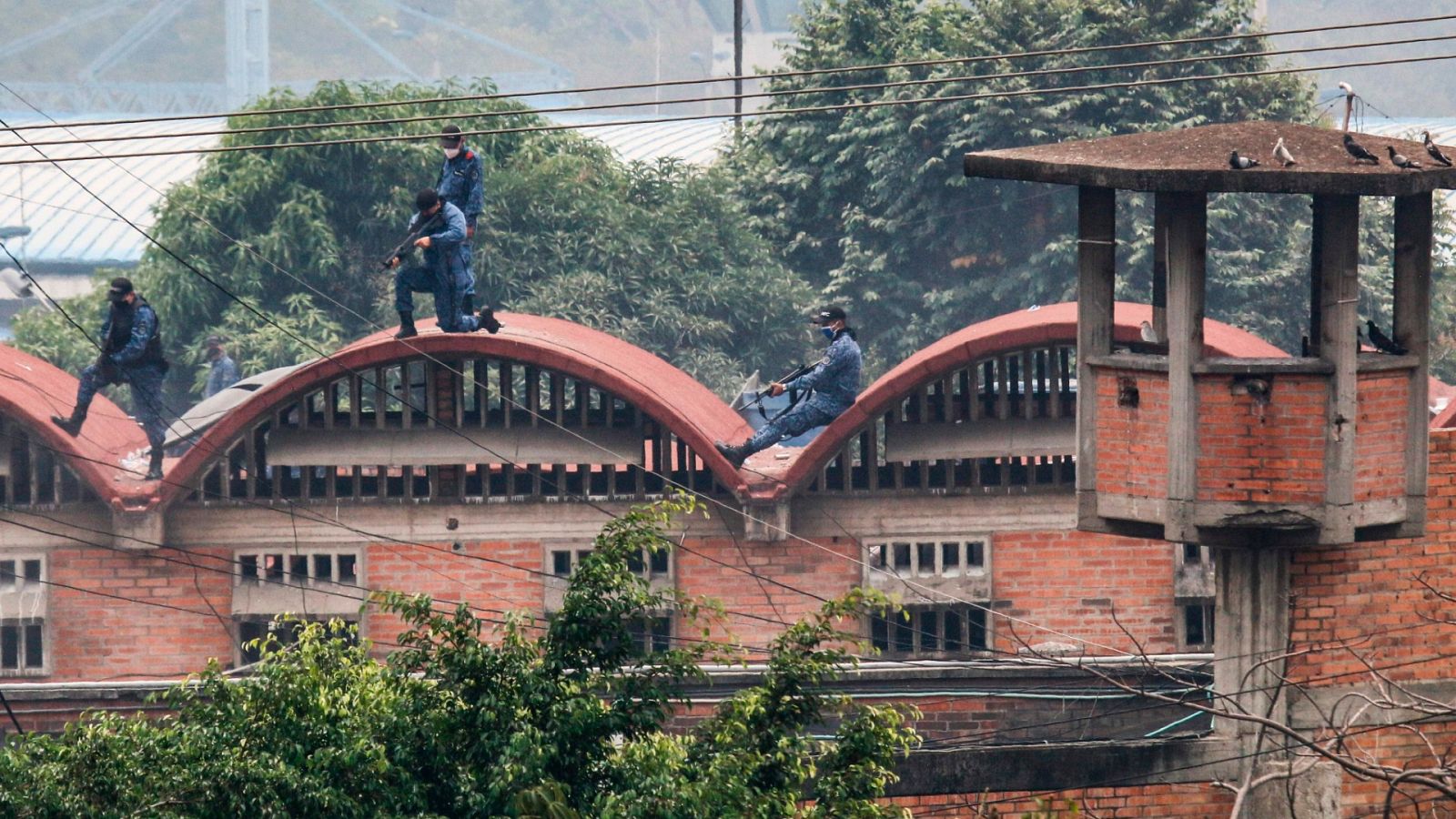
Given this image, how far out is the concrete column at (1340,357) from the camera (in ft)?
32.7

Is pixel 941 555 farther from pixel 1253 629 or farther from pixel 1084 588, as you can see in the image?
pixel 1253 629

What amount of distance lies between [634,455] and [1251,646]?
22.7 ft

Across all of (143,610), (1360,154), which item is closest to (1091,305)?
(1360,154)

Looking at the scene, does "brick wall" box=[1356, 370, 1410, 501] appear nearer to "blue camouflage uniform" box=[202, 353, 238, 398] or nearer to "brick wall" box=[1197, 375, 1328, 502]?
"brick wall" box=[1197, 375, 1328, 502]

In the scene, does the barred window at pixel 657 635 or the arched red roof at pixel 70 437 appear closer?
the arched red roof at pixel 70 437

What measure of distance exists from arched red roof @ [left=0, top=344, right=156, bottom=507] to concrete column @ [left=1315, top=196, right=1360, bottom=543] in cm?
1002

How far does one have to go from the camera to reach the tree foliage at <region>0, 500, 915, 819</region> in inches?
314

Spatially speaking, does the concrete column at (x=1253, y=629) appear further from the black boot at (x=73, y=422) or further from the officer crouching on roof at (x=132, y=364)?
the black boot at (x=73, y=422)

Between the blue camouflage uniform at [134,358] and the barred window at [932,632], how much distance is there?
6.38 meters

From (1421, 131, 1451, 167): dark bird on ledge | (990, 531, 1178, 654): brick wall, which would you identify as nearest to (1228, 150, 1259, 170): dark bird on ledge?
(1421, 131, 1451, 167): dark bird on ledge

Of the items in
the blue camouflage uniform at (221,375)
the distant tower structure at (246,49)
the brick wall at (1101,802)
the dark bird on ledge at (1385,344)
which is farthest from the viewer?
the distant tower structure at (246,49)

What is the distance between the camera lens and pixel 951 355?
1571 centimetres

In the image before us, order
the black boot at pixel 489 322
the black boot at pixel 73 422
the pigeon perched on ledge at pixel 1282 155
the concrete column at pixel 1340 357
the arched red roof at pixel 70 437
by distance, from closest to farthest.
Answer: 1. the pigeon perched on ledge at pixel 1282 155
2. the concrete column at pixel 1340 357
3. the black boot at pixel 489 322
4. the arched red roof at pixel 70 437
5. the black boot at pixel 73 422

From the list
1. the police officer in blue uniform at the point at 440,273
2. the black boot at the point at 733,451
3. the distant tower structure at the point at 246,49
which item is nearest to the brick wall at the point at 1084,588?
the black boot at the point at 733,451
